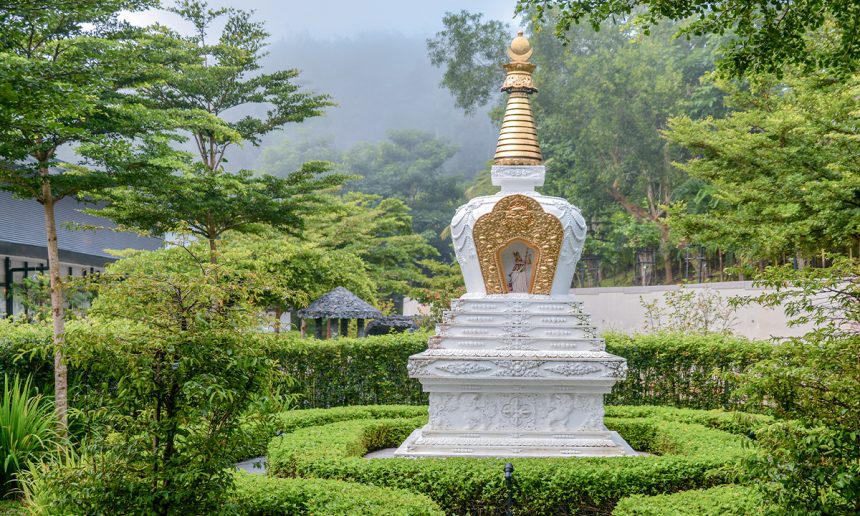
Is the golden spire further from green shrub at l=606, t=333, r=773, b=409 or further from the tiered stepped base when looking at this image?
green shrub at l=606, t=333, r=773, b=409

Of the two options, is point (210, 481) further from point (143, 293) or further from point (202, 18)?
point (202, 18)

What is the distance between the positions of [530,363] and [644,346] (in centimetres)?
447


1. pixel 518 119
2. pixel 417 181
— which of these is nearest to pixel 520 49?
pixel 518 119

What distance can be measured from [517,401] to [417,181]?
4707cm

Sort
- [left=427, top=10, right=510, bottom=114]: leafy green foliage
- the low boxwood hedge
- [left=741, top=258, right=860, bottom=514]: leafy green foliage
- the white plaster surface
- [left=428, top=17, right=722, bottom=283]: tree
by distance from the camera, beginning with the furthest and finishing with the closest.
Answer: [left=427, top=10, right=510, bottom=114]: leafy green foliage → [left=428, top=17, right=722, bottom=283]: tree → the white plaster surface → the low boxwood hedge → [left=741, top=258, right=860, bottom=514]: leafy green foliage

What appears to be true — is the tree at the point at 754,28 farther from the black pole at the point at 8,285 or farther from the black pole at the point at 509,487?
the black pole at the point at 8,285

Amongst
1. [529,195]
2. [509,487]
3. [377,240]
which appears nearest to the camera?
[509,487]

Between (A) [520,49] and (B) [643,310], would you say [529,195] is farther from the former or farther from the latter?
(B) [643,310]

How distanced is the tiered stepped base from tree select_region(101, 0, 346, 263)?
7.84 m

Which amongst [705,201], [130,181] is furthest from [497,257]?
[705,201]

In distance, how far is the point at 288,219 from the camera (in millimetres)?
18250

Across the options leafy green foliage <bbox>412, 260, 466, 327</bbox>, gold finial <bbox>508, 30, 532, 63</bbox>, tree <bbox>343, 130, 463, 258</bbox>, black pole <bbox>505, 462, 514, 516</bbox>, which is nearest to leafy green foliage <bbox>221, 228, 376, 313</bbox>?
leafy green foliage <bbox>412, 260, 466, 327</bbox>

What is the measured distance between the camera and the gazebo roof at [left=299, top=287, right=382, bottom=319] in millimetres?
17984

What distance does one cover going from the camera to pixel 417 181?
56.1m
